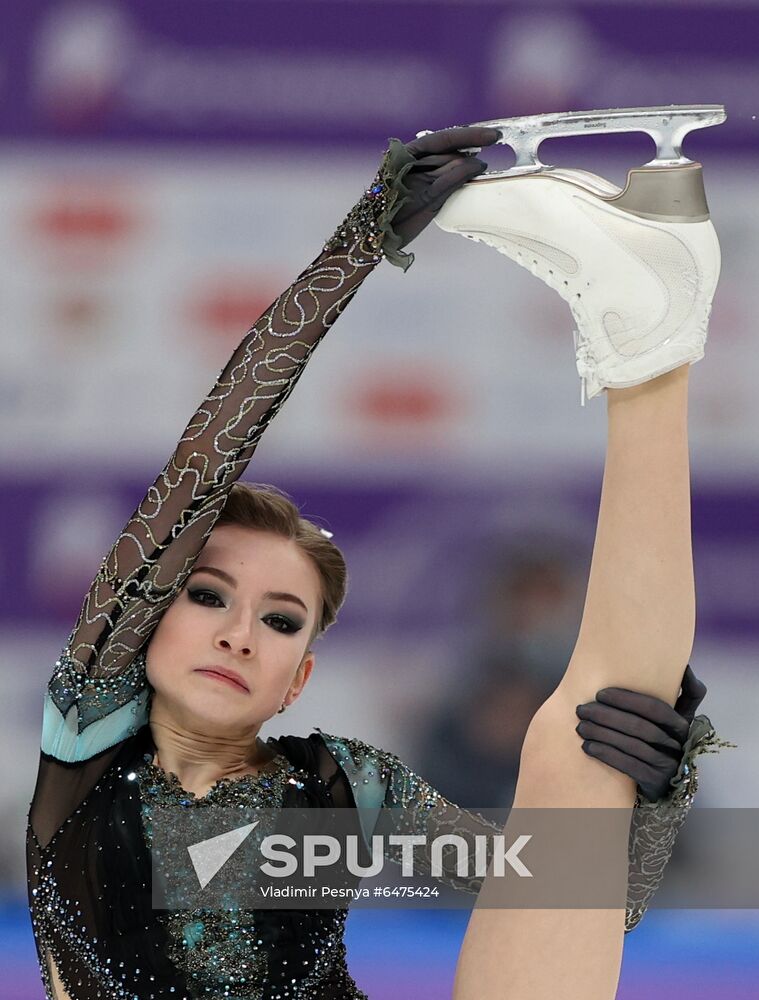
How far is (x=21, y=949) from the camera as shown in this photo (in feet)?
11.1

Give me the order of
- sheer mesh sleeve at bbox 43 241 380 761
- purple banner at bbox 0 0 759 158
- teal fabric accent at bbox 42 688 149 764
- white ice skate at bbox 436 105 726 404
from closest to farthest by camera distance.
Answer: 1. white ice skate at bbox 436 105 726 404
2. sheer mesh sleeve at bbox 43 241 380 761
3. teal fabric accent at bbox 42 688 149 764
4. purple banner at bbox 0 0 759 158

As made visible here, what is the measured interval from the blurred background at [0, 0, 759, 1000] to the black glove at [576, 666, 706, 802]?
1.67m

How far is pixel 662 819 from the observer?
204 centimetres

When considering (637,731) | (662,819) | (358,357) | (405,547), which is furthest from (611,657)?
(358,357)

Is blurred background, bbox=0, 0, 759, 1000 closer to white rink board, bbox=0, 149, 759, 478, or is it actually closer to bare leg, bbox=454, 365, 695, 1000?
white rink board, bbox=0, 149, 759, 478

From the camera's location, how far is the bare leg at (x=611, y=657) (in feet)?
6.16

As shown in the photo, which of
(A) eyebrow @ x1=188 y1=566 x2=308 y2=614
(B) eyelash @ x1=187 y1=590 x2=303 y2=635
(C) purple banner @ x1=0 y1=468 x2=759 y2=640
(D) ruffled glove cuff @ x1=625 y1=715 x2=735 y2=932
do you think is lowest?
(D) ruffled glove cuff @ x1=625 y1=715 x2=735 y2=932

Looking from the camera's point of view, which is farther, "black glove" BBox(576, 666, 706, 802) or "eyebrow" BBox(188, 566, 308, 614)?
"eyebrow" BBox(188, 566, 308, 614)

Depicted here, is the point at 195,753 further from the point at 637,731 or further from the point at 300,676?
the point at 637,731

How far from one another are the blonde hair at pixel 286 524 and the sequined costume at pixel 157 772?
17 cm

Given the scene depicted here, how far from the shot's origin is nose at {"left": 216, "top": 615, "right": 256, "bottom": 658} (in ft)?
6.79

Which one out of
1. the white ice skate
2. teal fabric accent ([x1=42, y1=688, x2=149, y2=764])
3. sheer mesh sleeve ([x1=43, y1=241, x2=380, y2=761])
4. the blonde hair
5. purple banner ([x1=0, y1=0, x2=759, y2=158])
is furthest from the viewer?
purple banner ([x1=0, y1=0, x2=759, y2=158])

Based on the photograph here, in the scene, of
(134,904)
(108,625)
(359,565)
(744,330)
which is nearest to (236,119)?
(359,565)

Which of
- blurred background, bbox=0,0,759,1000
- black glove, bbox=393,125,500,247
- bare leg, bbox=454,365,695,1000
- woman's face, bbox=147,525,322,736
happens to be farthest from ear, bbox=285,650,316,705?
blurred background, bbox=0,0,759,1000
